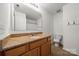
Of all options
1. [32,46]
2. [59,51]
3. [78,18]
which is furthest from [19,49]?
[78,18]

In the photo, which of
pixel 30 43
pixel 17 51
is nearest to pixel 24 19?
pixel 30 43

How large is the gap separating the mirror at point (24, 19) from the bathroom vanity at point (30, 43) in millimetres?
112

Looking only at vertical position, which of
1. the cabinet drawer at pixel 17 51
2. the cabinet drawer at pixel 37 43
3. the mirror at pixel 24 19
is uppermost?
the mirror at pixel 24 19

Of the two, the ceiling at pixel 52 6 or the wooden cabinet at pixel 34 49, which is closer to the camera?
the wooden cabinet at pixel 34 49

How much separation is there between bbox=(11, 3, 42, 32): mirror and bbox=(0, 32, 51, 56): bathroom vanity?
0.37ft

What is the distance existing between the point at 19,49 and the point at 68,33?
0.64 metres

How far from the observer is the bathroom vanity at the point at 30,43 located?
1.21 m

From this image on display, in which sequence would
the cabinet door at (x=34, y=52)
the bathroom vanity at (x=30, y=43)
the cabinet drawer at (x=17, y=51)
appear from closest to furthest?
Result: 1. the cabinet drawer at (x=17, y=51)
2. the bathroom vanity at (x=30, y=43)
3. the cabinet door at (x=34, y=52)

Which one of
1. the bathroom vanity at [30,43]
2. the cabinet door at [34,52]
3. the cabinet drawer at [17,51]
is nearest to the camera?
the cabinet drawer at [17,51]

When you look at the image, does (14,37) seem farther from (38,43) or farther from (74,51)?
(74,51)

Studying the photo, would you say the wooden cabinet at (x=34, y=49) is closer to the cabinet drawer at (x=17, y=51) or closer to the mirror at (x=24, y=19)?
the cabinet drawer at (x=17, y=51)

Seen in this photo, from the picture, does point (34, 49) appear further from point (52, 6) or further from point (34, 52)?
point (52, 6)

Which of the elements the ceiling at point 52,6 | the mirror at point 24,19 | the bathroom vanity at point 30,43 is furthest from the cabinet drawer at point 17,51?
the ceiling at point 52,6

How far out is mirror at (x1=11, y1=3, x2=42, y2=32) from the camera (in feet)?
4.45
